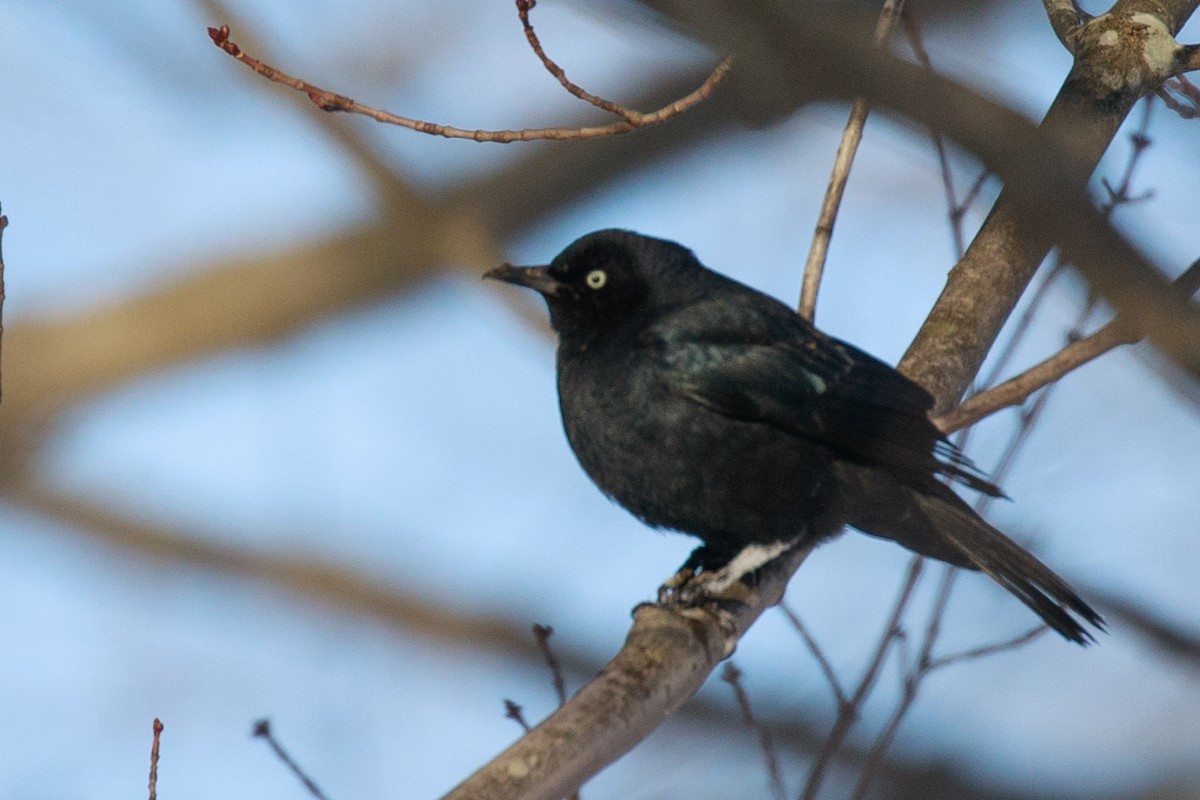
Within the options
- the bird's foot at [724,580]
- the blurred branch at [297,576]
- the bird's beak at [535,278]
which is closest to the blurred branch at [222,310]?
the blurred branch at [297,576]

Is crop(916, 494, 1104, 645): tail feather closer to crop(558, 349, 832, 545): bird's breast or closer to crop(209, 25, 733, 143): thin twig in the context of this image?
crop(558, 349, 832, 545): bird's breast

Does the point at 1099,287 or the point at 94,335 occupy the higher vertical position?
the point at 94,335

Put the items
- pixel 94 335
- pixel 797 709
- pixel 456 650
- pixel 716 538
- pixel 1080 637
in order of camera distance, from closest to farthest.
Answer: pixel 1080 637, pixel 716 538, pixel 797 709, pixel 456 650, pixel 94 335

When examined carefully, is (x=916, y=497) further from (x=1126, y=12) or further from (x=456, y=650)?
(x=456, y=650)

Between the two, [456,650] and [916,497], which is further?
[456,650]

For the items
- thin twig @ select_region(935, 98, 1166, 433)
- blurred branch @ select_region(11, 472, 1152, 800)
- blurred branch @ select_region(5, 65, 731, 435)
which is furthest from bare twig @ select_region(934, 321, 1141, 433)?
blurred branch @ select_region(5, 65, 731, 435)

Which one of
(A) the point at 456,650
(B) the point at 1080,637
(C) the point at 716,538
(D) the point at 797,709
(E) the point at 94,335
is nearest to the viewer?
(B) the point at 1080,637

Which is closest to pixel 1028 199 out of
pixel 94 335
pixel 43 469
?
pixel 94 335
